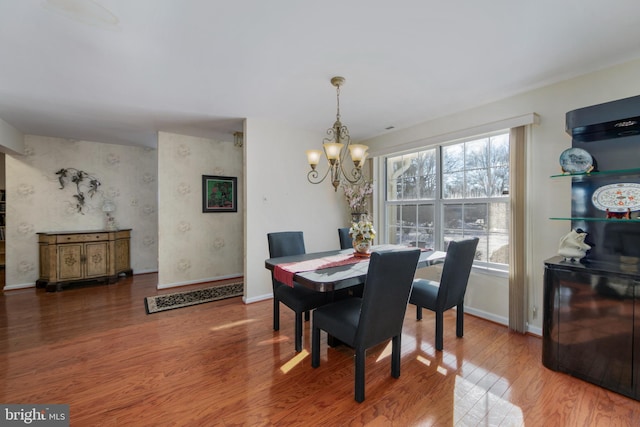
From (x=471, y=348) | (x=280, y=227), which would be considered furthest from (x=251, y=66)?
(x=471, y=348)

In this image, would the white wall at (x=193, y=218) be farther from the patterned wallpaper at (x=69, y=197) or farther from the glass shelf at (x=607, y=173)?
the glass shelf at (x=607, y=173)

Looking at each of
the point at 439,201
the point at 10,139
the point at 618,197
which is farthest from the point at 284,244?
the point at 10,139

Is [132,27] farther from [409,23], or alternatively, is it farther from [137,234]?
[137,234]

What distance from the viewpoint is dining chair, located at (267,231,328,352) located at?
2.42 metres

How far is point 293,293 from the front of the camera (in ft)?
8.36

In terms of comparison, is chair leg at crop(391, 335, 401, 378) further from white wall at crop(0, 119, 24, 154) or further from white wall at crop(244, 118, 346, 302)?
white wall at crop(0, 119, 24, 154)

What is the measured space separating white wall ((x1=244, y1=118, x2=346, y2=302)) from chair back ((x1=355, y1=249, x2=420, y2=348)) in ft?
7.51

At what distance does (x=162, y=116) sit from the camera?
361cm

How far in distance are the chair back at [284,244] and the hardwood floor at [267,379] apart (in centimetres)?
78

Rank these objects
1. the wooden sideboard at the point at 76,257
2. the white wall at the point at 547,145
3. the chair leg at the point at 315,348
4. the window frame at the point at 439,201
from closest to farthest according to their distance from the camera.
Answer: the chair leg at the point at 315,348
the white wall at the point at 547,145
the window frame at the point at 439,201
the wooden sideboard at the point at 76,257

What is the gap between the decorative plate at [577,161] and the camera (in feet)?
7.27

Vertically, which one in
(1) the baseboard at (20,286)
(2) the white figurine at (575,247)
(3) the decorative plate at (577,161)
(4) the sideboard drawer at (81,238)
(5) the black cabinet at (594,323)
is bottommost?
(1) the baseboard at (20,286)

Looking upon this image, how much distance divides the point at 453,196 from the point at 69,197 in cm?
613

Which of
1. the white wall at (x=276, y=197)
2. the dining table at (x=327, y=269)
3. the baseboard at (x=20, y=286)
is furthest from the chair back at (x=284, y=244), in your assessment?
the baseboard at (x=20, y=286)
